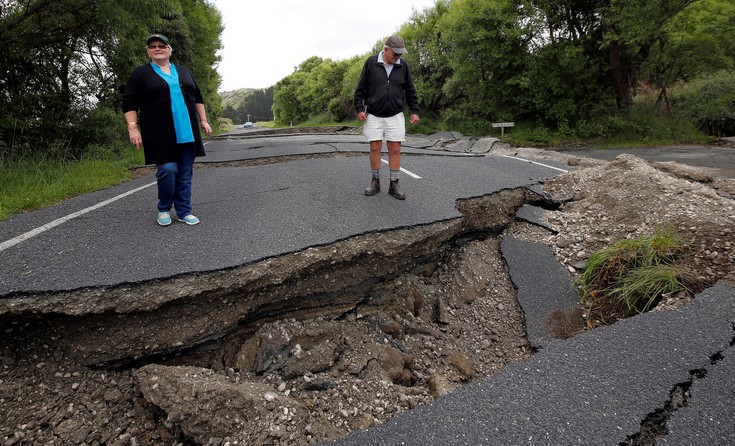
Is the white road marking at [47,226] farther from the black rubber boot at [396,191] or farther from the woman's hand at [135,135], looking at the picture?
the black rubber boot at [396,191]

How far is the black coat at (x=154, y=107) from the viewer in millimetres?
3500

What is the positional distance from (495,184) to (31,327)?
5.64 m

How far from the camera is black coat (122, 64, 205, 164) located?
3.50 metres

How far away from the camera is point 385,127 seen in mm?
4801

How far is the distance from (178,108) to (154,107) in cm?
21

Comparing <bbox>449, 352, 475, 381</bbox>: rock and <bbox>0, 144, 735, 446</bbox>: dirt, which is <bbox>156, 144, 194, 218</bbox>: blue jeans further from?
<bbox>449, 352, 475, 381</bbox>: rock

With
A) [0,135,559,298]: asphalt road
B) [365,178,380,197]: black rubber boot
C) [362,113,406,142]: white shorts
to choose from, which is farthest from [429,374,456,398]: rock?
[362,113,406,142]: white shorts

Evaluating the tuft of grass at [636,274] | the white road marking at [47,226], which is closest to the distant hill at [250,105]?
the white road marking at [47,226]

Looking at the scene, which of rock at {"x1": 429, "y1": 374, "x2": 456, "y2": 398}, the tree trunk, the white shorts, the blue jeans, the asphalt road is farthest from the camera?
the tree trunk

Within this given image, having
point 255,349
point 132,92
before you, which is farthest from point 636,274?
point 132,92

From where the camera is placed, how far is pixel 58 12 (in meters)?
7.52

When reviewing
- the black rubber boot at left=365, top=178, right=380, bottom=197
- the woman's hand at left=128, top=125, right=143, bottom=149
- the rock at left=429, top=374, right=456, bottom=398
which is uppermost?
the woman's hand at left=128, top=125, right=143, bottom=149

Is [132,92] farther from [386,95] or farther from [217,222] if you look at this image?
[386,95]

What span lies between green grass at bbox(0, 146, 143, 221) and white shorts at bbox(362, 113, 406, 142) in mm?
4473
